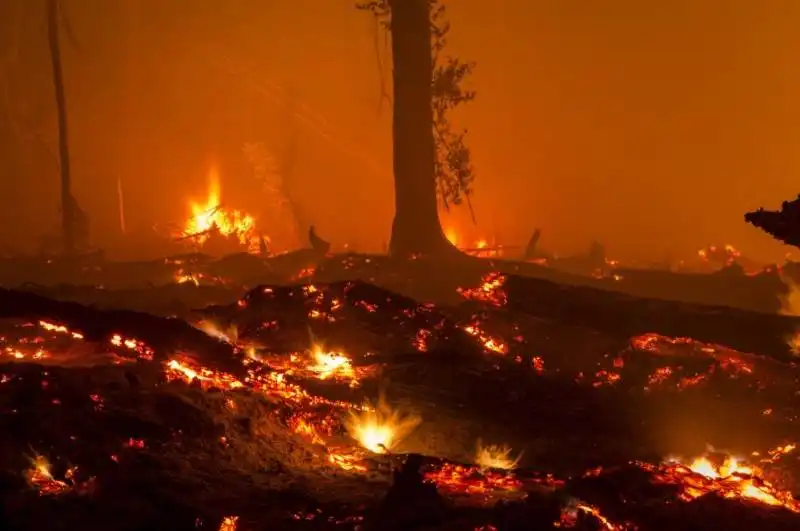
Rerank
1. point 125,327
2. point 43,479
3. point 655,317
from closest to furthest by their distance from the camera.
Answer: point 43,479 → point 125,327 → point 655,317

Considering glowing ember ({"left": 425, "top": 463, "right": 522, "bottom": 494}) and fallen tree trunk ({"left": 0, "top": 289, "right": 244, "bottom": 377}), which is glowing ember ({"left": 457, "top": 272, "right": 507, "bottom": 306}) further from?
glowing ember ({"left": 425, "top": 463, "right": 522, "bottom": 494})

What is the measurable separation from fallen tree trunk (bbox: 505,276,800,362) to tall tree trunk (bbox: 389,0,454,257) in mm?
4022

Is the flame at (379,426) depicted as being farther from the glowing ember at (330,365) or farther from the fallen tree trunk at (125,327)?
the fallen tree trunk at (125,327)

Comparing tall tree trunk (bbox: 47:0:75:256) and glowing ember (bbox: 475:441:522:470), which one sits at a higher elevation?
tall tree trunk (bbox: 47:0:75:256)

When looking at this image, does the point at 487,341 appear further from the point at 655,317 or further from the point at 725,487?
the point at 725,487

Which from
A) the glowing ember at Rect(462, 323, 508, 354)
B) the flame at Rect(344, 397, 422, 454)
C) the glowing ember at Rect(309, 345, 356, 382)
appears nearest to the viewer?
the flame at Rect(344, 397, 422, 454)

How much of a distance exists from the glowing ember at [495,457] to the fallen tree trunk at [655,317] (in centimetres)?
272

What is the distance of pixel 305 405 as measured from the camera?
214 inches

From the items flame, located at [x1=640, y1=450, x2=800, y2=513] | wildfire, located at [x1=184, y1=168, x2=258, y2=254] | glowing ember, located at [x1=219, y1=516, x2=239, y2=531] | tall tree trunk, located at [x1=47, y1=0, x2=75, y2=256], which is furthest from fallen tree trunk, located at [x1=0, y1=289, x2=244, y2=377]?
wildfire, located at [x1=184, y1=168, x2=258, y2=254]

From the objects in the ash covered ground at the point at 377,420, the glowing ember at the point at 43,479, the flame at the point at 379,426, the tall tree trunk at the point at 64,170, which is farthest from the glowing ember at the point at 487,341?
the tall tree trunk at the point at 64,170

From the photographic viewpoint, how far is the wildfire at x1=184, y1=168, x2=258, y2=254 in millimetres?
23594

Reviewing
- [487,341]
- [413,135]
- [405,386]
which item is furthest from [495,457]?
[413,135]

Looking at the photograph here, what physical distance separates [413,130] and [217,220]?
13162 mm

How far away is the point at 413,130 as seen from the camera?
12562mm
